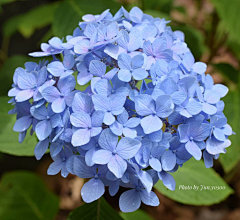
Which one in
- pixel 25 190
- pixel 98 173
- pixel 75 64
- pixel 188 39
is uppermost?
pixel 75 64

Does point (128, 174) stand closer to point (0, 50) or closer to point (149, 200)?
point (149, 200)

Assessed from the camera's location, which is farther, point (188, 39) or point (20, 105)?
point (188, 39)

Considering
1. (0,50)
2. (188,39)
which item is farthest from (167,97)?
(0,50)

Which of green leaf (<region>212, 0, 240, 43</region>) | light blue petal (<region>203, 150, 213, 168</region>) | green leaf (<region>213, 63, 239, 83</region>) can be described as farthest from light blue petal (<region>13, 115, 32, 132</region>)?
green leaf (<region>213, 63, 239, 83</region>)

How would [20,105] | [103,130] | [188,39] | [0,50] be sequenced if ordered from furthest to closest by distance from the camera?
[0,50], [188,39], [20,105], [103,130]

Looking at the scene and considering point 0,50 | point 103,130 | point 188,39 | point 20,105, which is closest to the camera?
point 103,130

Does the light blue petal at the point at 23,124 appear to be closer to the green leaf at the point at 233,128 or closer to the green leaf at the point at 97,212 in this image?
the green leaf at the point at 97,212

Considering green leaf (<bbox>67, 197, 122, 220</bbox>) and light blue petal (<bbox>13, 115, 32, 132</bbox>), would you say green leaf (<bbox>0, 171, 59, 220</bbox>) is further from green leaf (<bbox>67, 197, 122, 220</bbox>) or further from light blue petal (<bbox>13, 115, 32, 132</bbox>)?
light blue petal (<bbox>13, 115, 32, 132</bbox>)

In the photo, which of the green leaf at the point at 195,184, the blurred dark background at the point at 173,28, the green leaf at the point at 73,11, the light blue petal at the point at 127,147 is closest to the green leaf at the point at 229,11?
the blurred dark background at the point at 173,28
